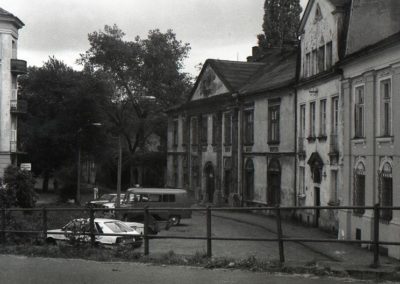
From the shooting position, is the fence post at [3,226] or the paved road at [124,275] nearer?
the paved road at [124,275]

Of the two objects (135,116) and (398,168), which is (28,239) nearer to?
(398,168)

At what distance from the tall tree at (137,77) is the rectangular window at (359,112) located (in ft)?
142

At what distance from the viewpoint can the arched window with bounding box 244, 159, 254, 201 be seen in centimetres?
4405

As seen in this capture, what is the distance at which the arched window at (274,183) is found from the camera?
130 ft

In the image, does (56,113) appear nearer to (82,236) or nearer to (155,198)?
(155,198)

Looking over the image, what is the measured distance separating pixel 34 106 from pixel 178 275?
56.4m

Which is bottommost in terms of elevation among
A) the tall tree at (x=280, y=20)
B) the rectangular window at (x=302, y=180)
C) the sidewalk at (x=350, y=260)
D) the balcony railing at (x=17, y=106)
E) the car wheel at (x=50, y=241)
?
the car wheel at (x=50, y=241)

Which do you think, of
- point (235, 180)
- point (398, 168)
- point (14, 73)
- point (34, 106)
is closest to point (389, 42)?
point (398, 168)

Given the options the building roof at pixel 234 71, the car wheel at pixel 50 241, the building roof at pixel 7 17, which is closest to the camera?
the car wheel at pixel 50 241

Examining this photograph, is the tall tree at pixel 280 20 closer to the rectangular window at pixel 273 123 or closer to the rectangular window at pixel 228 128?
the rectangular window at pixel 228 128

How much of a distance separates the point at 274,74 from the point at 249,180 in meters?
7.29

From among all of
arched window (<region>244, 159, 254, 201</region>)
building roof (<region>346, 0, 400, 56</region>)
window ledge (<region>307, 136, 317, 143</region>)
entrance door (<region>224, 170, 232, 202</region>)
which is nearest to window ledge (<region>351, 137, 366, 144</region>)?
building roof (<region>346, 0, 400, 56</region>)

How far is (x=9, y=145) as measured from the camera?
52062 millimetres

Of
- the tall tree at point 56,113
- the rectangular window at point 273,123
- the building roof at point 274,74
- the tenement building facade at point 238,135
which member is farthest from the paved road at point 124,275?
the tall tree at point 56,113
